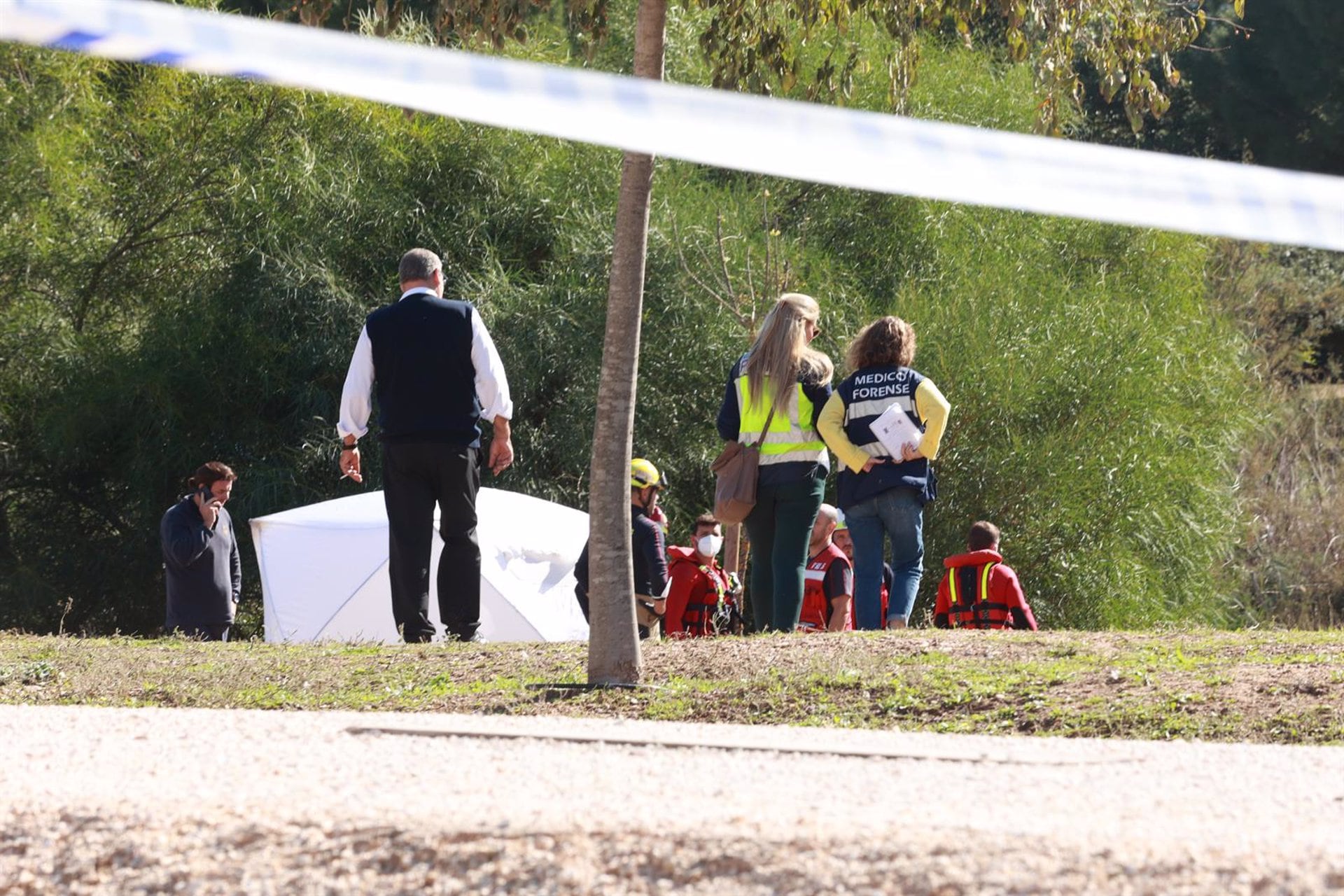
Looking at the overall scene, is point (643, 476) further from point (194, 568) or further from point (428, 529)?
point (194, 568)

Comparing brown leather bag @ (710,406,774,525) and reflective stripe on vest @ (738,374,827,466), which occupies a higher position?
reflective stripe on vest @ (738,374,827,466)

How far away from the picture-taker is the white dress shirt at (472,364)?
724 centimetres

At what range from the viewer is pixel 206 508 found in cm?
986

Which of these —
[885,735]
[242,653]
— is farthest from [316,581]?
[885,735]

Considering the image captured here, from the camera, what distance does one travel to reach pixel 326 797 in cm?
312

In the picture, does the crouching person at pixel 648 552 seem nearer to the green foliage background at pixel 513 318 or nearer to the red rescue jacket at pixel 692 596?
the red rescue jacket at pixel 692 596

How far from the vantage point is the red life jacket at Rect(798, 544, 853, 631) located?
9.23 metres

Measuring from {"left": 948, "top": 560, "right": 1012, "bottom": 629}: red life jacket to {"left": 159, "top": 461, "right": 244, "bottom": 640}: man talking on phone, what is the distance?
4437 millimetres

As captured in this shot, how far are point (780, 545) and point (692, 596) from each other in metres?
2.03

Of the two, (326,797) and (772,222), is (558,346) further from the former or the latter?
(326,797)

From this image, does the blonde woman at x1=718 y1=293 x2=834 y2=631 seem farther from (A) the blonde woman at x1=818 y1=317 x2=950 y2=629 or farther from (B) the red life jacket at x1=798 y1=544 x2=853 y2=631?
(B) the red life jacket at x1=798 y1=544 x2=853 y2=631

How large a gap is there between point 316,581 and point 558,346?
16.6ft

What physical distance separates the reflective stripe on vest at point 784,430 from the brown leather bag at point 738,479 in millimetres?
25

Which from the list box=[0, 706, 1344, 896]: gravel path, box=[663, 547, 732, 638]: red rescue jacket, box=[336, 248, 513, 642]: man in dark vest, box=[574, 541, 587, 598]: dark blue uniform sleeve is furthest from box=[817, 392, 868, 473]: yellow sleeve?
box=[0, 706, 1344, 896]: gravel path
